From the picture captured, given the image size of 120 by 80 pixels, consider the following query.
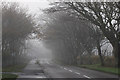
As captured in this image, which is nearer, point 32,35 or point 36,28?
point 36,28

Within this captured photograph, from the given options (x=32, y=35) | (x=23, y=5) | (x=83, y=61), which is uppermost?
(x=23, y=5)

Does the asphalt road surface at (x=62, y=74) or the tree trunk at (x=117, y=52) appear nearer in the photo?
the asphalt road surface at (x=62, y=74)

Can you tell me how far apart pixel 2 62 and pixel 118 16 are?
18.2 m

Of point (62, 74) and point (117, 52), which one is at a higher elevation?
point (117, 52)

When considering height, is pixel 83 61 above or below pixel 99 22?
below

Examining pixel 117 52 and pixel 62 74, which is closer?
pixel 62 74

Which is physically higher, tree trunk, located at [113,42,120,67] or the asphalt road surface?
tree trunk, located at [113,42,120,67]

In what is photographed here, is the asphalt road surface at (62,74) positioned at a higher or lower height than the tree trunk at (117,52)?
lower

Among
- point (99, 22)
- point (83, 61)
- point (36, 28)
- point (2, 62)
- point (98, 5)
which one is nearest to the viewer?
point (98, 5)

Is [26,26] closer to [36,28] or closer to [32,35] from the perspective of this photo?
[36,28]

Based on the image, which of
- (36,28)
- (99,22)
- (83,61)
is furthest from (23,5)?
(83,61)

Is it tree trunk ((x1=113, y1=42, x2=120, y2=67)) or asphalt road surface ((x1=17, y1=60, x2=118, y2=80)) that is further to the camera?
tree trunk ((x1=113, y1=42, x2=120, y2=67))

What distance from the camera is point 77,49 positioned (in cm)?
5784

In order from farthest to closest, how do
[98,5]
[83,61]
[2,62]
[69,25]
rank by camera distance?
[83,61] → [69,25] → [2,62] → [98,5]
